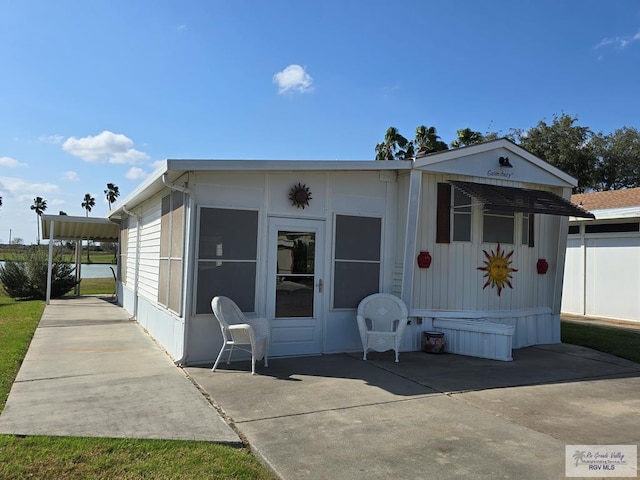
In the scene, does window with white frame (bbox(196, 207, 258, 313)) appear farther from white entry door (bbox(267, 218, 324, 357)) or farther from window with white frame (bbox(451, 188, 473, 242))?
window with white frame (bbox(451, 188, 473, 242))

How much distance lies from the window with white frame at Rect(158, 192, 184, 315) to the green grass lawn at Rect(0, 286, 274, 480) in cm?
305

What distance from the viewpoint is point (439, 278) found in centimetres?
791

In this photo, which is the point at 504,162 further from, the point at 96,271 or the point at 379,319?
the point at 96,271

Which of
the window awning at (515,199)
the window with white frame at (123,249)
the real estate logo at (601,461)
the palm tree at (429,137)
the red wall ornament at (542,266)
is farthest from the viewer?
the palm tree at (429,137)

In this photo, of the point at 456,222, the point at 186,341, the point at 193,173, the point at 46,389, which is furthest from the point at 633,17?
the point at 46,389

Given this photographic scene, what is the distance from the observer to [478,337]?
7461 millimetres

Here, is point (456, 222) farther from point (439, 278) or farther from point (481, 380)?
point (481, 380)

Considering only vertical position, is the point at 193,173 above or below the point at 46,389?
above

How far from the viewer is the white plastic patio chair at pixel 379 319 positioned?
7.06 m

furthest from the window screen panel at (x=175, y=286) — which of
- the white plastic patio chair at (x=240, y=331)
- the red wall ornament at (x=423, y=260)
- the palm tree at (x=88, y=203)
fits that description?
the palm tree at (x=88, y=203)

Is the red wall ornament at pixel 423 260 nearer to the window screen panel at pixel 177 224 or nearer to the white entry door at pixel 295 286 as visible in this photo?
the white entry door at pixel 295 286

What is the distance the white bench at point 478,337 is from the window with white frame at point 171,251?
4000 mm

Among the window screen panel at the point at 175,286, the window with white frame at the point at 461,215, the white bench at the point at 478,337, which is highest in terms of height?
the window with white frame at the point at 461,215

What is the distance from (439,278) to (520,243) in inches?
68.6
